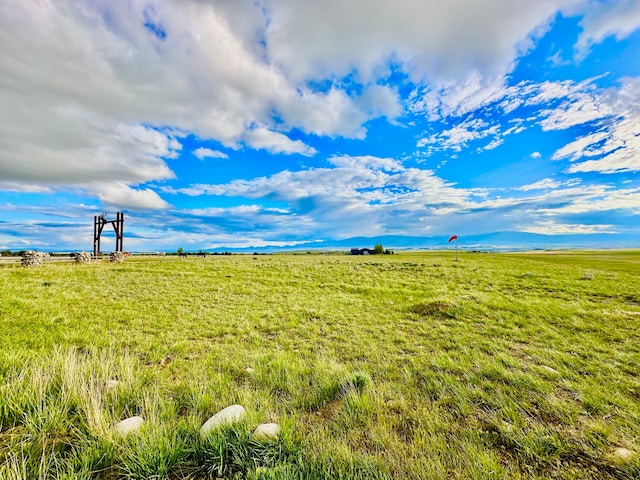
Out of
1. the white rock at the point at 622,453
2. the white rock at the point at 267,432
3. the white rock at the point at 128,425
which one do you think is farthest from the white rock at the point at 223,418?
the white rock at the point at 622,453

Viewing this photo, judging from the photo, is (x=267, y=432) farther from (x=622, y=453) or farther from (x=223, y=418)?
(x=622, y=453)

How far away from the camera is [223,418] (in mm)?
3467

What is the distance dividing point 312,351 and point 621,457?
561 cm

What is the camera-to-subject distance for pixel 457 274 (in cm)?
2188

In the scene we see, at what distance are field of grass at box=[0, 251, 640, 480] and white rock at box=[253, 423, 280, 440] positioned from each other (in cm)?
11

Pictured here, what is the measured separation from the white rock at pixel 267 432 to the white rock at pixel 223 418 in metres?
0.35

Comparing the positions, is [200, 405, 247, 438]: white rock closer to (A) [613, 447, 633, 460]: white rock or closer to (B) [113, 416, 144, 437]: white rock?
(B) [113, 416, 144, 437]: white rock

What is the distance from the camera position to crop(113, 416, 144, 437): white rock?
321cm

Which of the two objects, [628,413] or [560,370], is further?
[560,370]

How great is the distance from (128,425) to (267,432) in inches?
70.1

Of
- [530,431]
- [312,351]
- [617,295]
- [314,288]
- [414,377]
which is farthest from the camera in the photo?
[314,288]

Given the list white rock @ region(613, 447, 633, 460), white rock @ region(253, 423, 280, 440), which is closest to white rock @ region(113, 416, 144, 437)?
white rock @ region(253, 423, 280, 440)

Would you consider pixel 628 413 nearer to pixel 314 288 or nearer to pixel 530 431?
pixel 530 431

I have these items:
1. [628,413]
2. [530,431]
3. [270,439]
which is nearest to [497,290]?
[628,413]
